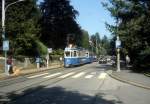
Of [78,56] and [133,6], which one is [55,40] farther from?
[133,6]

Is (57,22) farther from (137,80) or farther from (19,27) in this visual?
(137,80)

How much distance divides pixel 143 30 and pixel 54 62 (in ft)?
133

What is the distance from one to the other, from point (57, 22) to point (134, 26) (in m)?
47.5

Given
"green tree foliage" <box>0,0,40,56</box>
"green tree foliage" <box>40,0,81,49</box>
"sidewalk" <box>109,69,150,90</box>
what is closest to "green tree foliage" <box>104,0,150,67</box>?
"sidewalk" <box>109,69,150,90</box>

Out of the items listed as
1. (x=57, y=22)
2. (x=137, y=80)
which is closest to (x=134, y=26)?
(x=137, y=80)

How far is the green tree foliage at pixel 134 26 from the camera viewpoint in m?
43.3

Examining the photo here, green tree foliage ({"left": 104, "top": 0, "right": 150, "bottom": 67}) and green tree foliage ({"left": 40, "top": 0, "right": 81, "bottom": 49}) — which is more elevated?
green tree foliage ({"left": 40, "top": 0, "right": 81, "bottom": 49})

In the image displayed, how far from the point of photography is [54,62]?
82.1m

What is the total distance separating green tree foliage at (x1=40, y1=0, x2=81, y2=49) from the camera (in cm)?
8906

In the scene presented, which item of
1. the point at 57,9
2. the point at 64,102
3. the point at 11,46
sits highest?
the point at 57,9

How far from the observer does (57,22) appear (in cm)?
9006

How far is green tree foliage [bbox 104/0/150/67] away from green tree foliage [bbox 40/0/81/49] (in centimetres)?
4076

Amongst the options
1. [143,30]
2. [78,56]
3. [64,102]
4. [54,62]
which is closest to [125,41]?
[143,30]

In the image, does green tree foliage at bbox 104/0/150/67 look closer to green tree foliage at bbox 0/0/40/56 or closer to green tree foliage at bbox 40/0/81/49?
green tree foliage at bbox 0/0/40/56
